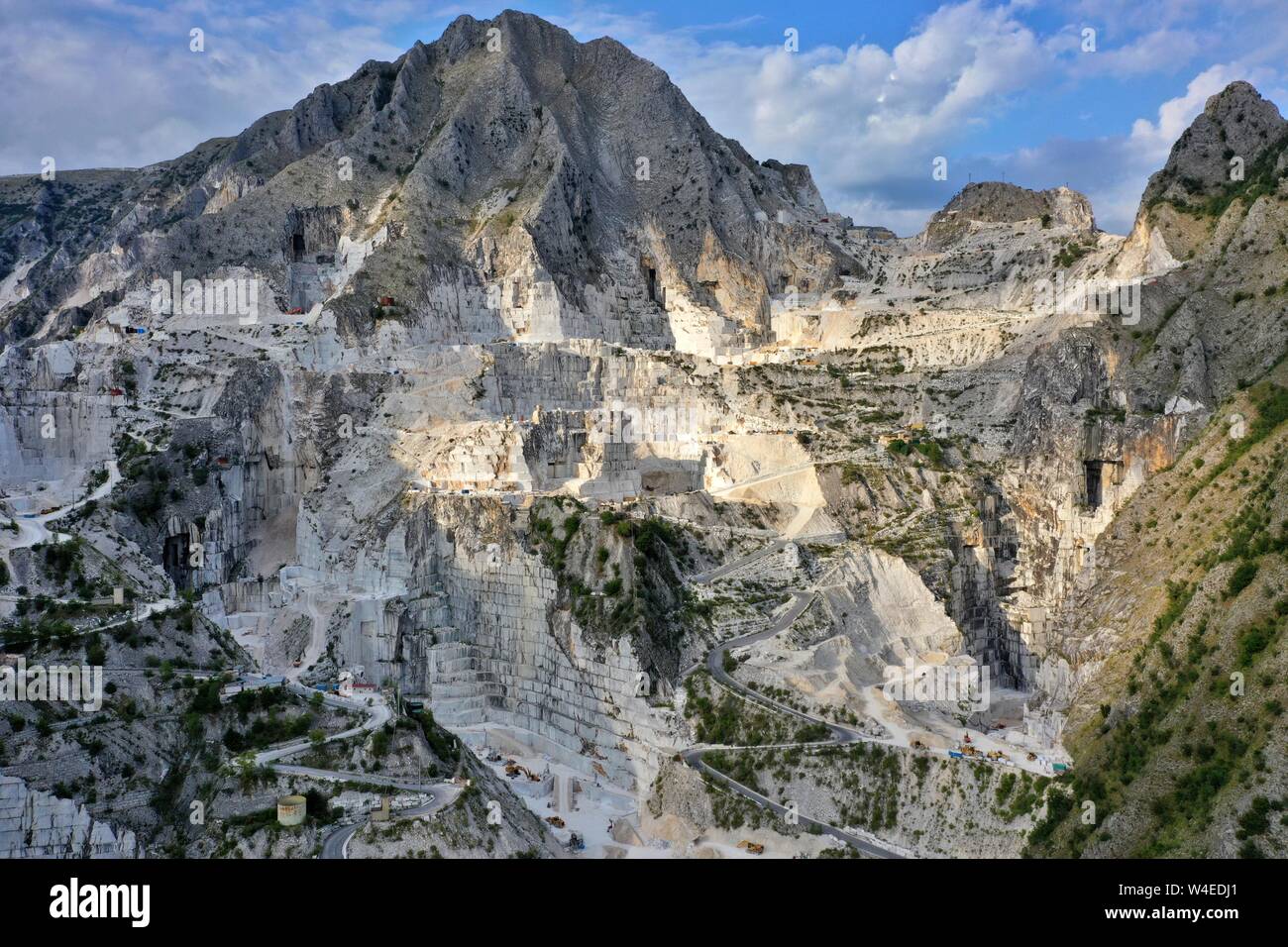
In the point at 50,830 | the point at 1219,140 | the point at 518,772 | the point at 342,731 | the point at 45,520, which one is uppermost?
the point at 1219,140

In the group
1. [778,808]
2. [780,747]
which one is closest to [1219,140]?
[780,747]

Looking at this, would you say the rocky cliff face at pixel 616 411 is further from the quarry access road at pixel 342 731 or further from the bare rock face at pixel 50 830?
the bare rock face at pixel 50 830

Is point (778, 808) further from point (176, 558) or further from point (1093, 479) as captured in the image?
point (176, 558)

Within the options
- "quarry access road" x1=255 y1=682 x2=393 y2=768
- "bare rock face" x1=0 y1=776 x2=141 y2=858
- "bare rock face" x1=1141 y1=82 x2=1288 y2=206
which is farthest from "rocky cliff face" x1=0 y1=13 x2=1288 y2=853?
"bare rock face" x1=0 y1=776 x2=141 y2=858

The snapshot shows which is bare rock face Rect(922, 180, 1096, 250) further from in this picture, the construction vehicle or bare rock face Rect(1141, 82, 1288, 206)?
the construction vehicle

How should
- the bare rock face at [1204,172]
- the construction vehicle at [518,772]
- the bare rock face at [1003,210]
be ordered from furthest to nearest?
the bare rock face at [1003,210]
the bare rock face at [1204,172]
the construction vehicle at [518,772]

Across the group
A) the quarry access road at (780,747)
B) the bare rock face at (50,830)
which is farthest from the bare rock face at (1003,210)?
the bare rock face at (50,830)

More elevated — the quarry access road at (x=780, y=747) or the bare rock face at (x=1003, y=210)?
the bare rock face at (x=1003, y=210)

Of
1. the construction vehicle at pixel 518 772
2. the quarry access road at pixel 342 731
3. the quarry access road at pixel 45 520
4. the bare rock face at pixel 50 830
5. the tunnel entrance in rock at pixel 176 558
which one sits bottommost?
the construction vehicle at pixel 518 772

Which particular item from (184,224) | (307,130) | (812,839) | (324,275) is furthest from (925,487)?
(307,130)

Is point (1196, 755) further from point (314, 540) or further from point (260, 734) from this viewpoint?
point (314, 540)
